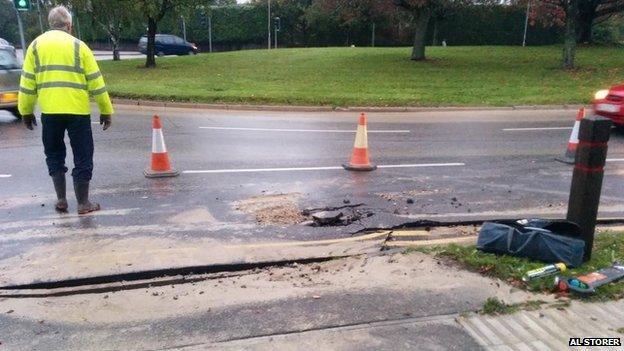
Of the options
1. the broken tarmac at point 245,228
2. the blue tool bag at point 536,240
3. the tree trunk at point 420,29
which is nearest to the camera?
the broken tarmac at point 245,228

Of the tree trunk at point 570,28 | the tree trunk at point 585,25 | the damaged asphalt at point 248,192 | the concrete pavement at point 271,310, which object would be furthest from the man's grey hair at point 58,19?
the tree trunk at point 585,25

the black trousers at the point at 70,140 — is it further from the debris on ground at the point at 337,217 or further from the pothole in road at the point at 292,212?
the debris on ground at the point at 337,217

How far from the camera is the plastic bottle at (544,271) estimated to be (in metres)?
4.16

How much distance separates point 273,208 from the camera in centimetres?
623

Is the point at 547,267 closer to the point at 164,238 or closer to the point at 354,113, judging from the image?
the point at 164,238

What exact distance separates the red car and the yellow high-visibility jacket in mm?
9722

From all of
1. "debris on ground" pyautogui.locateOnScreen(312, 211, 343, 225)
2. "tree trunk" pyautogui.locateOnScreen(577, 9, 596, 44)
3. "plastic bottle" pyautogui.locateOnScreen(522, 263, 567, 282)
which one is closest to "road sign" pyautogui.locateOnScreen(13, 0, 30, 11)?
"debris on ground" pyautogui.locateOnScreen(312, 211, 343, 225)

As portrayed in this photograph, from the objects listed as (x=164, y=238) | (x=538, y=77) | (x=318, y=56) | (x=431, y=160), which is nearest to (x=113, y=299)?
(x=164, y=238)

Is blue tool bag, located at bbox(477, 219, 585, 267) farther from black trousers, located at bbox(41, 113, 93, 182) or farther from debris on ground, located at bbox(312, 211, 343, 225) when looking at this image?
black trousers, located at bbox(41, 113, 93, 182)

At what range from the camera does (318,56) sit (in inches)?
1133

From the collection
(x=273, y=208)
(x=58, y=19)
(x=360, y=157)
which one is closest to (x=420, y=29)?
(x=360, y=157)

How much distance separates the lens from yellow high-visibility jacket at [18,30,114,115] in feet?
18.1

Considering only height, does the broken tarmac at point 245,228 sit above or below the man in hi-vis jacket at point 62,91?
below

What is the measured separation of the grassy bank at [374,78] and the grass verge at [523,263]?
11.4 metres
